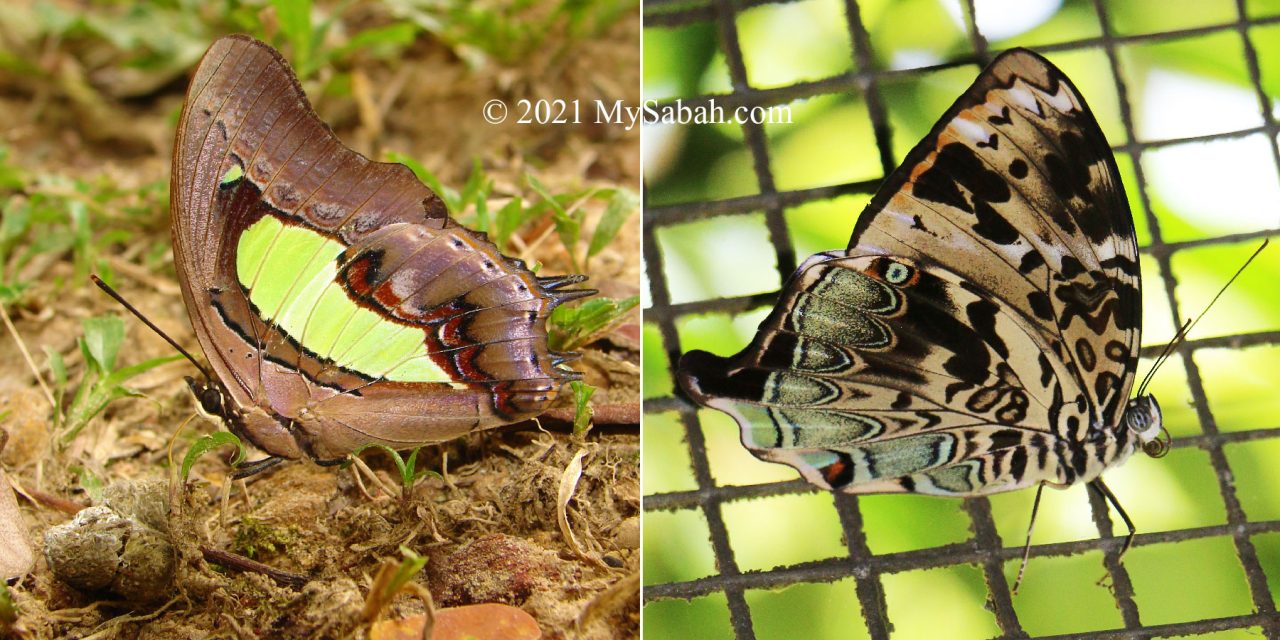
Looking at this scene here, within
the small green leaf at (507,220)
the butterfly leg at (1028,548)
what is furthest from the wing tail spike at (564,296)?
the butterfly leg at (1028,548)

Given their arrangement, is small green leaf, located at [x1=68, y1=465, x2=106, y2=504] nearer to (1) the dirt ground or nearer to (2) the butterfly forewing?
(1) the dirt ground

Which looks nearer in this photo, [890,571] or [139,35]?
[890,571]

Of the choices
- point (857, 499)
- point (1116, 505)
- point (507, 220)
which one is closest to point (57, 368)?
point (507, 220)

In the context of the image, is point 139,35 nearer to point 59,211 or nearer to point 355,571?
point 59,211

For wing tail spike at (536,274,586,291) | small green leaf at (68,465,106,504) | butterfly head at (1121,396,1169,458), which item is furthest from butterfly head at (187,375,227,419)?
butterfly head at (1121,396,1169,458)

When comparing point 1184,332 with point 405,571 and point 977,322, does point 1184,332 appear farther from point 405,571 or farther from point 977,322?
point 405,571

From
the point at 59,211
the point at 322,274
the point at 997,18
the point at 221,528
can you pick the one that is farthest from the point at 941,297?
the point at 59,211

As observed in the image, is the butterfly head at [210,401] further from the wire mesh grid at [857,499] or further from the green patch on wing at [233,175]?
the wire mesh grid at [857,499]
